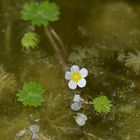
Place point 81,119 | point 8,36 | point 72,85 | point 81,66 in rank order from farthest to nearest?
point 8,36
point 81,66
point 72,85
point 81,119

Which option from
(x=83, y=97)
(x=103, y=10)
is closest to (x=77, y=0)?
(x=103, y=10)

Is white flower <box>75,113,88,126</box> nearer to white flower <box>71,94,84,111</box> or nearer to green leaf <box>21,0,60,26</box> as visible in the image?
white flower <box>71,94,84,111</box>

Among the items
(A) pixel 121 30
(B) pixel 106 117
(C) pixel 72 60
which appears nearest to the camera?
(B) pixel 106 117

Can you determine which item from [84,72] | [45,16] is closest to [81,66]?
[84,72]

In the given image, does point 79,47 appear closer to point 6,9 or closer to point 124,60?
point 124,60

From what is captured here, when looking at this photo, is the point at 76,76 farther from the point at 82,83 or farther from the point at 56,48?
the point at 56,48

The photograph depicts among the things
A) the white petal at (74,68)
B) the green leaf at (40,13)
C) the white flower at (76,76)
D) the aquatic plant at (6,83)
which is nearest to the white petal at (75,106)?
the white flower at (76,76)

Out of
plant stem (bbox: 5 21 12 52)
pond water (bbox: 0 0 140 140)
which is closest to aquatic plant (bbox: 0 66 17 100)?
pond water (bbox: 0 0 140 140)
